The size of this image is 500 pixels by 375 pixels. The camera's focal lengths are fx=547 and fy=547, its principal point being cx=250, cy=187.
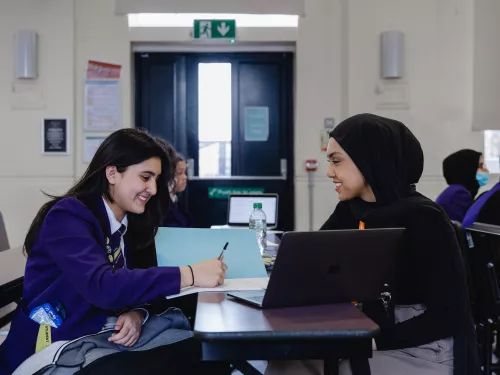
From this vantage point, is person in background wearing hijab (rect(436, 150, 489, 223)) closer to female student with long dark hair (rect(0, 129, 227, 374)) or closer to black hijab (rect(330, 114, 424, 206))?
black hijab (rect(330, 114, 424, 206))

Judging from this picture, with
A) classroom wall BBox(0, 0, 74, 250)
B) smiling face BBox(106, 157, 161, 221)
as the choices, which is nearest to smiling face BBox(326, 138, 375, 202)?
smiling face BBox(106, 157, 161, 221)

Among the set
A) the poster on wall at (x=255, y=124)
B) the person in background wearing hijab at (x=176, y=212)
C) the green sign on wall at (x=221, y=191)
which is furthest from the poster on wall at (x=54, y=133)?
the person in background wearing hijab at (x=176, y=212)

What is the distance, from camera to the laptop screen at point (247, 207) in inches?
150

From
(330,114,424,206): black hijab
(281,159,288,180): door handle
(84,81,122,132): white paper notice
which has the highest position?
(84,81,122,132): white paper notice

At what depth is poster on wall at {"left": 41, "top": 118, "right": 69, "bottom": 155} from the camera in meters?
5.01

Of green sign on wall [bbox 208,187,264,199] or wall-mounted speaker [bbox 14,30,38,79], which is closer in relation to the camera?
wall-mounted speaker [bbox 14,30,38,79]

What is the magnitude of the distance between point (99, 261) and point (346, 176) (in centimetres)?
72

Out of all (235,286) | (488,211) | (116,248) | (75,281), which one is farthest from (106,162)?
(488,211)

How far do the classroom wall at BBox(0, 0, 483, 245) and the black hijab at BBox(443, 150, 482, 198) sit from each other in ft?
3.77

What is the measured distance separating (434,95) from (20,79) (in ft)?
12.5

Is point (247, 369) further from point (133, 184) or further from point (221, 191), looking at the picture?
point (221, 191)

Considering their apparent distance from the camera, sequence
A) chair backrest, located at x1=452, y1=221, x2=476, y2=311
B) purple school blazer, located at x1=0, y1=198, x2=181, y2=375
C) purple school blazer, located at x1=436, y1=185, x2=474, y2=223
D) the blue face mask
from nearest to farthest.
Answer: purple school blazer, located at x1=0, y1=198, x2=181, y2=375
chair backrest, located at x1=452, y1=221, x2=476, y2=311
purple school blazer, located at x1=436, y1=185, x2=474, y2=223
the blue face mask

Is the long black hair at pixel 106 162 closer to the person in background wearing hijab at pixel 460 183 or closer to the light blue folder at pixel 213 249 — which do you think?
the light blue folder at pixel 213 249

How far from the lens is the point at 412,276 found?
139 cm
